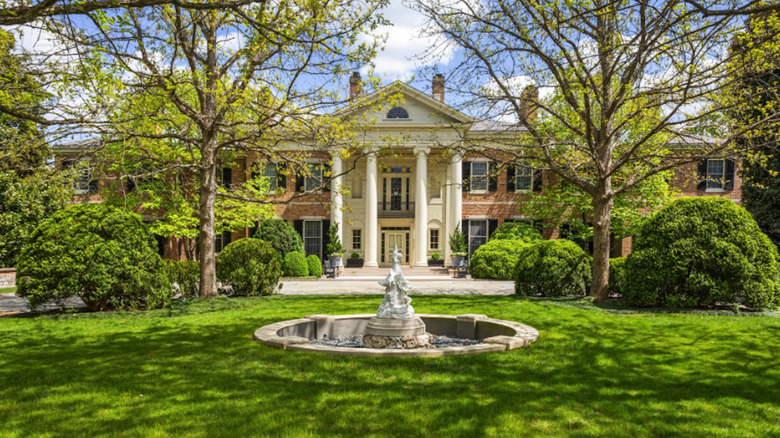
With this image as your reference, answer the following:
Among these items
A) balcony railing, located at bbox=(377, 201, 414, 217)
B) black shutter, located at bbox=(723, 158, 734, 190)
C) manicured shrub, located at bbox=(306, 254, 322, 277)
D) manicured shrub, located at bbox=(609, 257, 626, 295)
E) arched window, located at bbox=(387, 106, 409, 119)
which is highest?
arched window, located at bbox=(387, 106, 409, 119)

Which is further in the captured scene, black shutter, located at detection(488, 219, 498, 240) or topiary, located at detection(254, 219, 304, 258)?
black shutter, located at detection(488, 219, 498, 240)

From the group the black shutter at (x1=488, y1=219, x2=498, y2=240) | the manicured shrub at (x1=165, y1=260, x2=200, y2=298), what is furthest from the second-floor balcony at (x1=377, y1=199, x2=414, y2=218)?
the manicured shrub at (x1=165, y1=260, x2=200, y2=298)

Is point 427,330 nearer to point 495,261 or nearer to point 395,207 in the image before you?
point 495,261

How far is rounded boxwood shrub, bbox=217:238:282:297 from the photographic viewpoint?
15406mm

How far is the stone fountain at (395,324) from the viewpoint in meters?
7.89

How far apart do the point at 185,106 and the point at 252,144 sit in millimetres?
1914

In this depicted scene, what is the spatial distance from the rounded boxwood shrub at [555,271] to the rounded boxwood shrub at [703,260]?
7.67 ft

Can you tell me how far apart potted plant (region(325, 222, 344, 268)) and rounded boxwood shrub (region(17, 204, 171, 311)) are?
613 inches

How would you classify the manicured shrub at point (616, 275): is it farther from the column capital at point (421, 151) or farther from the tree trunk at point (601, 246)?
the column capital at point (421, 151)

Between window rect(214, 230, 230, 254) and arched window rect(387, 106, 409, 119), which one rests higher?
arched window rect(387, 106, 409, 119)

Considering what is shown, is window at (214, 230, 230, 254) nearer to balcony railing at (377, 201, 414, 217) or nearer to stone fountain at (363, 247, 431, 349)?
balcony railing at (377, 201, 414, 217)

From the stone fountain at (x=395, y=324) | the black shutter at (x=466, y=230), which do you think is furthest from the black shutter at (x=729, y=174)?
the stone fountain at (x=395, y=324)

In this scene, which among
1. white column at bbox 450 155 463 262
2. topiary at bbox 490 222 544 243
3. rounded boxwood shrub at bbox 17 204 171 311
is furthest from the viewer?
white column at bbox 450 155 463 262

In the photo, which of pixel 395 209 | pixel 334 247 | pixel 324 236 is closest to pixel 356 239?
pixel 324 236
